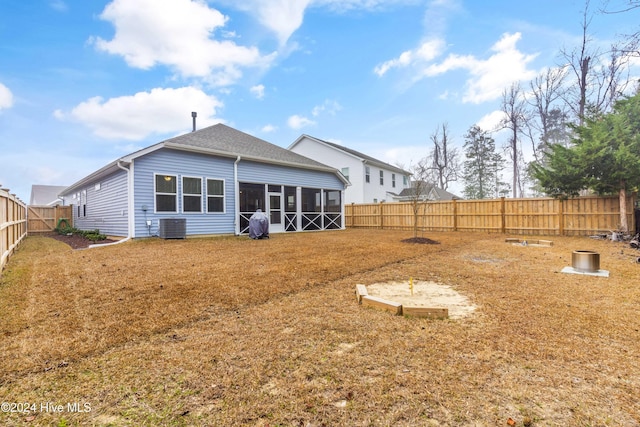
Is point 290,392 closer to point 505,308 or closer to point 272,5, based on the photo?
point 505,308

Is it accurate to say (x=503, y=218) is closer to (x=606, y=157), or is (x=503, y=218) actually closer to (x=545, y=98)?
(x=606, y=157)

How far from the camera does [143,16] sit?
9.02 m

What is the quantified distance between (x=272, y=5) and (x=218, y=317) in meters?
10.2

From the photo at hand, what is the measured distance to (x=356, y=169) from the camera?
71.4 ft

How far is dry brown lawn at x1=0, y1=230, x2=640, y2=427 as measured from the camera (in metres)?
1.55

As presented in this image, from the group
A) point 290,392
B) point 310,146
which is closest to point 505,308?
point 290,392

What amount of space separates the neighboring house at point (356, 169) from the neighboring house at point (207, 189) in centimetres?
Answer: 607

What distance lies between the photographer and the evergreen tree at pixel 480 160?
29.3 metres

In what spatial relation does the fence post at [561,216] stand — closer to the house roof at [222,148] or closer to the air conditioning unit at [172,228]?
the house roof at [222,148]

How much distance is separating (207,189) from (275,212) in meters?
3.34

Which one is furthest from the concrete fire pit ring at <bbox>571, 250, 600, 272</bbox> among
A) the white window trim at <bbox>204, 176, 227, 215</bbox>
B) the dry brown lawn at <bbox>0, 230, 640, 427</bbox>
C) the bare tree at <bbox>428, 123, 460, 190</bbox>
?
the bare tree at <bbox>428, 123, 460, 190</bbox>

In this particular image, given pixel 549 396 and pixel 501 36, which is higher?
pixel 501 36

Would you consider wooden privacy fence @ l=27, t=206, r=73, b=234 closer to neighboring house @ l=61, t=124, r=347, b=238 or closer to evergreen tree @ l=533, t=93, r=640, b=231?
neighboring house @ l=61, t=124, r=347, b=238

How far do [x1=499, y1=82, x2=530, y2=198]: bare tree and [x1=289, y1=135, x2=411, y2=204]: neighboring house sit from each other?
9226mm
